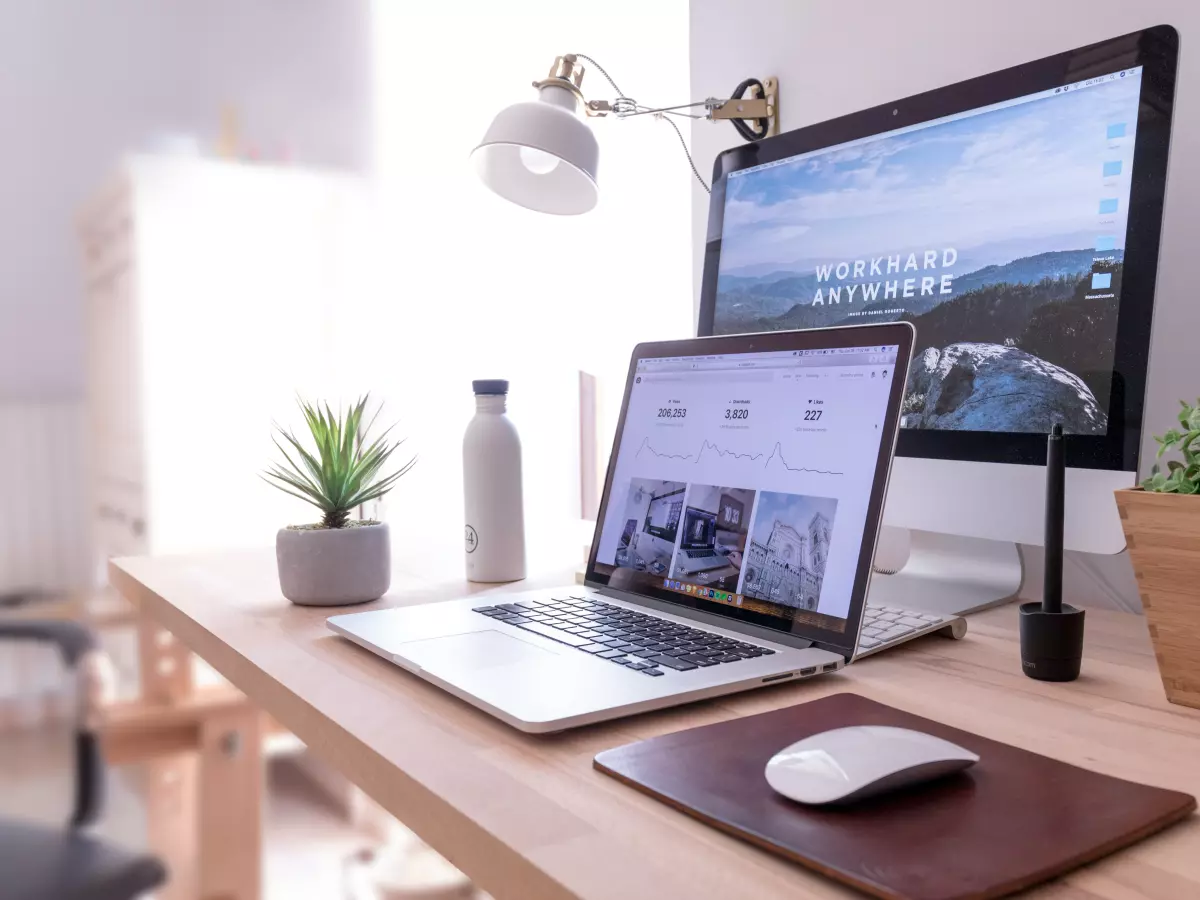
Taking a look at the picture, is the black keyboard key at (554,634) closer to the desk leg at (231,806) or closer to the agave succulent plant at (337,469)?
the agave succulent plant at (337,469)

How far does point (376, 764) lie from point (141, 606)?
654 mm

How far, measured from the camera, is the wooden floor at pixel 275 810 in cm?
160

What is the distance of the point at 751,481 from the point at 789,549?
0.23 feet

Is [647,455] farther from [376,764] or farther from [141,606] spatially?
[141,606]

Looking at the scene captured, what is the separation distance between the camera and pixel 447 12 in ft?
6.47

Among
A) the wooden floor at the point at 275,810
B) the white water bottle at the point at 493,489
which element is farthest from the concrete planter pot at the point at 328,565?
the wooden floor at the point at 275,810

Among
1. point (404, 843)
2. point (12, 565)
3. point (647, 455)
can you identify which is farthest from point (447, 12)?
point (404, 843)

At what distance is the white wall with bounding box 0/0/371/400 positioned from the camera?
1.57m

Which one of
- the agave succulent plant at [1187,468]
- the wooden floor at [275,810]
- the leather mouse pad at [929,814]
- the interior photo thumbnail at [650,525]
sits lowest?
the wooden floor at [275,810]

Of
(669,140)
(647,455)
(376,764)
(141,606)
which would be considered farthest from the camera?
(669,140)

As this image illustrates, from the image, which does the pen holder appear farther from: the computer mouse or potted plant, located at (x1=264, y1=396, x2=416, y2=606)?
potted plant, located at (x1=264, y1=396, x2=416, y2=606)

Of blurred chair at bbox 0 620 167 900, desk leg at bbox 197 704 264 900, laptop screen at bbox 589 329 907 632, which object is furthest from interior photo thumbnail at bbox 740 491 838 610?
desk leg at bbox 197 704 264 900

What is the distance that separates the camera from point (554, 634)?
67 cm

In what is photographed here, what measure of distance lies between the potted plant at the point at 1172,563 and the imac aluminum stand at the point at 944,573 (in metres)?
0.22
